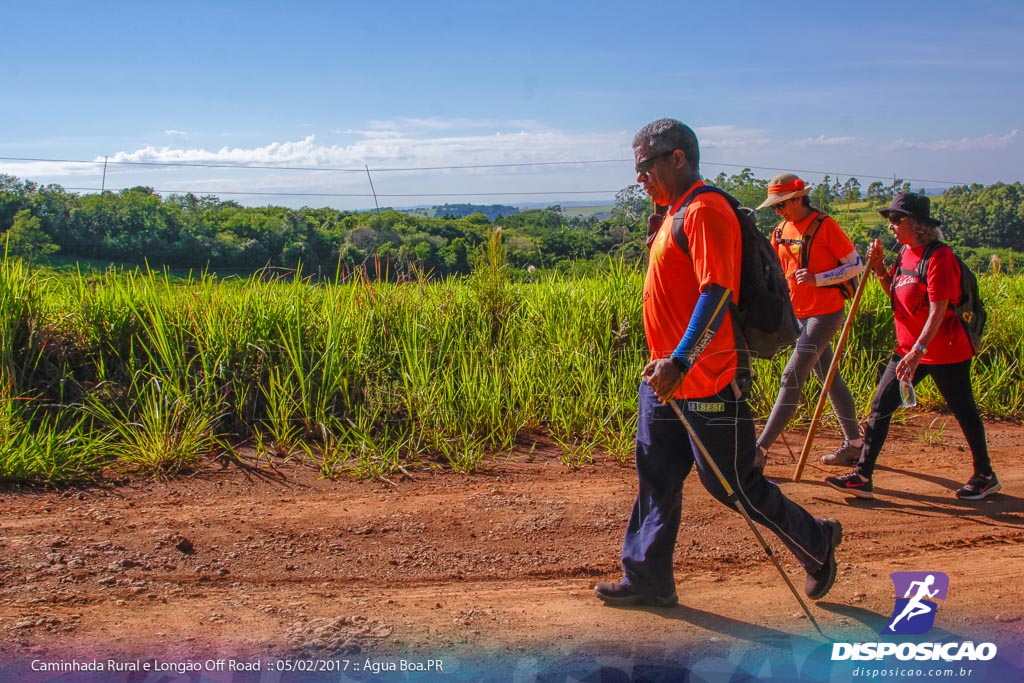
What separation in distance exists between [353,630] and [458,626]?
0.43 metres

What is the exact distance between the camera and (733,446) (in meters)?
3.36

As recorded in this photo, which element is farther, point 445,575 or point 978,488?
point 978,488

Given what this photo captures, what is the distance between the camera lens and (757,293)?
3295 mm

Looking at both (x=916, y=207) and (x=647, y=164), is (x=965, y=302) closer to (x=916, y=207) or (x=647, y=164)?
(x=916, y=207)

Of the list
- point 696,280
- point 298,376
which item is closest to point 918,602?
point 696,280

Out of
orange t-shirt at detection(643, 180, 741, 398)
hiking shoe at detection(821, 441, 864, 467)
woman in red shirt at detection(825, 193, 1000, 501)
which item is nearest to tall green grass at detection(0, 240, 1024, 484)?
hiking shoe at detection(821, 441, 864, 467)

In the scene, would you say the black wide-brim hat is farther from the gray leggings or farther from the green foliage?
the green foliage

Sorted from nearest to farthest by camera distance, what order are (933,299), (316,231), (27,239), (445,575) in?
(445,575) < (933,299) < (27,239) < (316,231)

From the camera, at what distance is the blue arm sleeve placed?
3117mm

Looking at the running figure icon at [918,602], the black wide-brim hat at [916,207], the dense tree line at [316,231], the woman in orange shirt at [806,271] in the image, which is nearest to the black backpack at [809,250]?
the woman in orange shirt at [806,271]

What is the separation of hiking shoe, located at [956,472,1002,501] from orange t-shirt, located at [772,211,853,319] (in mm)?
1303

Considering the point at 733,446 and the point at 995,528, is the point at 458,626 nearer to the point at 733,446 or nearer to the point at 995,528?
the point at 733,446

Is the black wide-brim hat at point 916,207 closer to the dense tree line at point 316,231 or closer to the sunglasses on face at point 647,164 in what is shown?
the dense tree line at point 316,231

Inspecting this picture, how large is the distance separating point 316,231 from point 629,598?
5218mm
